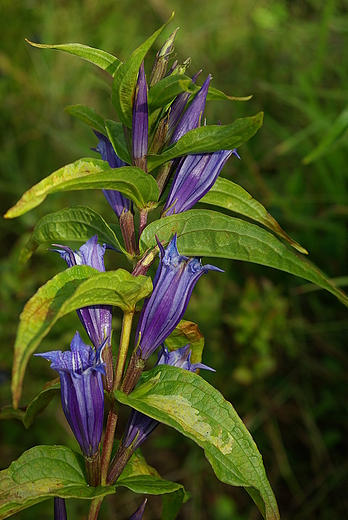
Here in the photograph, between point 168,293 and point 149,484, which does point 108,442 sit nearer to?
point 149,484

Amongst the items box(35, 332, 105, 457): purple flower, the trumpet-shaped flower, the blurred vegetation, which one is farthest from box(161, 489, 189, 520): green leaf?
the blurred vegetation

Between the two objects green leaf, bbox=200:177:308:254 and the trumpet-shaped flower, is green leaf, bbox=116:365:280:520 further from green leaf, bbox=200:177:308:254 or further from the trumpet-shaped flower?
green leaf, bbox=200:177:308:254

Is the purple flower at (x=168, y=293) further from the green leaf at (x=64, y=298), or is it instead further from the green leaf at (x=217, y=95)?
the green leaf at (x=217, y=95)

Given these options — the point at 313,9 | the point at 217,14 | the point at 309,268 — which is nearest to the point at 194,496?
the point at 309,268

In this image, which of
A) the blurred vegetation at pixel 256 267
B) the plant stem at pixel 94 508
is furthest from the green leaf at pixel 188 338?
the blurred vegetation at pixel 256 267

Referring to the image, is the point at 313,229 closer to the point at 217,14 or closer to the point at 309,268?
the point at 309,268

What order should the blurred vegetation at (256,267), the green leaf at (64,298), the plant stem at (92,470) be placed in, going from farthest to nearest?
1. the blurred vegetation at (256,267)
2. the plant stem at (92,470)
3. the green leaf at (64,298)
